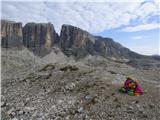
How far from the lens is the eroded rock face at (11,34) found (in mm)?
184250

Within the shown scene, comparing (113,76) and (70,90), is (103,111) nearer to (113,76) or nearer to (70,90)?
(70,90)

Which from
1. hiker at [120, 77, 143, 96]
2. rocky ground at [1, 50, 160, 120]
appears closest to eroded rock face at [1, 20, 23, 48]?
rocky ground at [1, 50, 160, 120]

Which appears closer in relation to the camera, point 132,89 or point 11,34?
point 132,89

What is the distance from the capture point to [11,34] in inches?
7534

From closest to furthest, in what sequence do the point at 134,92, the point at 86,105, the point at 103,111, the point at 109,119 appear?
the point at 109,119 → the point at 103,111 → the point at 86,105 → the point at 134,92

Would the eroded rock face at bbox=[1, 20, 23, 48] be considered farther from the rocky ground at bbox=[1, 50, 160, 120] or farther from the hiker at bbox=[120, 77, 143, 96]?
the hiker at bbox=[120, 77, 143, 96]

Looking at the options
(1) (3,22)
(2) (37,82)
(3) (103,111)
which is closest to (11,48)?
(1) (3,22)

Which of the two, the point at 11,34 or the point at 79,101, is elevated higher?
the point at 11,34

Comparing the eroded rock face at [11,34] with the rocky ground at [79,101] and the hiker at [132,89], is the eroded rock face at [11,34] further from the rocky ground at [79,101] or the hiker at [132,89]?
the hiker at [132,89]

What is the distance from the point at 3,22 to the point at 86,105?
19100 cm

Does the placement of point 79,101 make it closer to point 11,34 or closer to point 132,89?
point 132,89

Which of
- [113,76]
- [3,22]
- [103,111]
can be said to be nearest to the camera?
[103,111]

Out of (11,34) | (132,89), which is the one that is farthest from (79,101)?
(11,34)

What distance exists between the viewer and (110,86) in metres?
22.2
